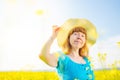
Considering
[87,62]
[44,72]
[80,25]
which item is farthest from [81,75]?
[44,72]

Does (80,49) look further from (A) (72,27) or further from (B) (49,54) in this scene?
(B) (49,54)

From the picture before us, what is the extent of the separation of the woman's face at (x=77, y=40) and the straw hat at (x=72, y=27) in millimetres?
47

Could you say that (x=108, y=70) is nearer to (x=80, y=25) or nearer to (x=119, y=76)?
(x=119, y=76)

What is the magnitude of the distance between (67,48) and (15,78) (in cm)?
58

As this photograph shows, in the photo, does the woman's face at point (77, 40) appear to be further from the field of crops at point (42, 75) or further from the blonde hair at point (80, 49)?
the field of crops at point (42, 75)

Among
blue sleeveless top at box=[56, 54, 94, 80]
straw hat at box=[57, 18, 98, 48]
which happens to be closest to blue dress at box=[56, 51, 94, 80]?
blue sleeveless top at box=[56, 54, 94, 80]

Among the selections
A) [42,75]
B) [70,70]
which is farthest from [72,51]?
[42,75]

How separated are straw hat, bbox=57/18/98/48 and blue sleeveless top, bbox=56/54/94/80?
0.12m

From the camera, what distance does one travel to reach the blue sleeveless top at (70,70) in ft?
8.81

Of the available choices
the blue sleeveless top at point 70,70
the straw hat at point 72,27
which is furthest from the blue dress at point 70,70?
the straw hat at point 72,27

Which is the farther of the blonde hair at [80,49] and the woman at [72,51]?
the blonde hair at [80,49]

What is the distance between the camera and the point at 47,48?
259cm

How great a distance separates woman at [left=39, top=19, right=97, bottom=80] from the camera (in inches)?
105

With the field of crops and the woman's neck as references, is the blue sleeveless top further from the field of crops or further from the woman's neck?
the field of crops
